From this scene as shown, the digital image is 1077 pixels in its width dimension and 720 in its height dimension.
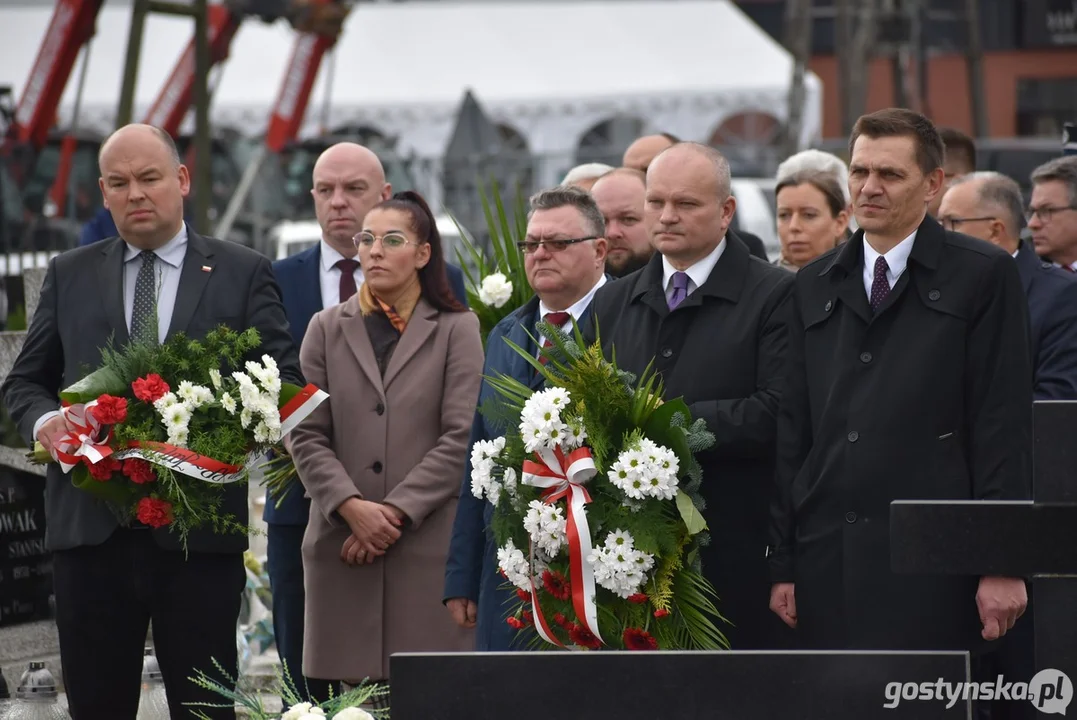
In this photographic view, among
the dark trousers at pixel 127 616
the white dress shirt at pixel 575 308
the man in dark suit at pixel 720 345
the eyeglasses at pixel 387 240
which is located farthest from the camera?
the eyeglasses at pixel 387 240

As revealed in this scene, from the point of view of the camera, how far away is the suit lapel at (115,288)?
494 cm

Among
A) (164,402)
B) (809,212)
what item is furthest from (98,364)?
(809,212)

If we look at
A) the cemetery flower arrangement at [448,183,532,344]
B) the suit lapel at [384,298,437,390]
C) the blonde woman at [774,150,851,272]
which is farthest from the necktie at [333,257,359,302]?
the blonde woman at [774,150,851,272]

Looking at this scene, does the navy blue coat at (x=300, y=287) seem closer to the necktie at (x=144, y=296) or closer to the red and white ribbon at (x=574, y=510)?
the necktie at (x=144, y=296)

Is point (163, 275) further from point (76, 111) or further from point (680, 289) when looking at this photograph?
point (76, 111)

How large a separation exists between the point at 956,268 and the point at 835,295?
1.03 feet

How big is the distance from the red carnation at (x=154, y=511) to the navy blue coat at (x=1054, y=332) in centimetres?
267

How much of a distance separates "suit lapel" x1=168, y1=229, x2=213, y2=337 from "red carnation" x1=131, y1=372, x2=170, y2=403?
0.92 ft

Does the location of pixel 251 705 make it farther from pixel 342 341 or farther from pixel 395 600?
pixel 342 341

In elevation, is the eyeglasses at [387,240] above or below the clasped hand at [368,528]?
above

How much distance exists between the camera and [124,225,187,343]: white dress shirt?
5.02 m

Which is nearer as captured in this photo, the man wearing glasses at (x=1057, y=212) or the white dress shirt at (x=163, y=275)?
the white dress shirt at (x=163, y=275)

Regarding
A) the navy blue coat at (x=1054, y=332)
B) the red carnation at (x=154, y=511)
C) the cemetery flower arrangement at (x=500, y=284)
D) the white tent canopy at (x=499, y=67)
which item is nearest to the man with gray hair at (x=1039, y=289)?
the navy blue coat at (x=1054, y=332)

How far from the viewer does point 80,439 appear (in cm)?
458
